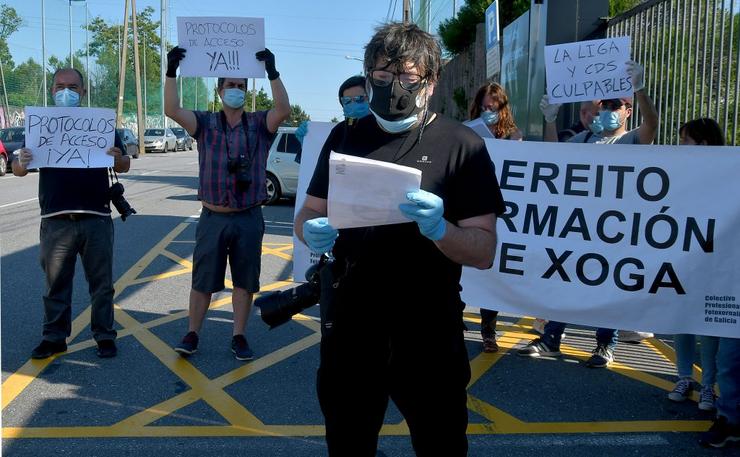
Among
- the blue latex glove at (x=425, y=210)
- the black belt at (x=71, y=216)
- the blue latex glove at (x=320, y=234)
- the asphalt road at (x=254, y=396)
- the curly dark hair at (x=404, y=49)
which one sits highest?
the curly dark hair at (x=404, y=49)

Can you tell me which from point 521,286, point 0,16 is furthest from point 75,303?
point 0,16

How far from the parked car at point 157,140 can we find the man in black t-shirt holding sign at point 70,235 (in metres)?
46.9

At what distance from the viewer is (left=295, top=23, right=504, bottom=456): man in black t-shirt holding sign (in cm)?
251

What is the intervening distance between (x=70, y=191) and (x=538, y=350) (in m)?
Answer: 3.58

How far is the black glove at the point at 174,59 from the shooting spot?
17.3 ft

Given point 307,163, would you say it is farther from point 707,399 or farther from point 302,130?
point 707,399

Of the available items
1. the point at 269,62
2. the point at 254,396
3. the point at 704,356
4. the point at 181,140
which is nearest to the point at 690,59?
the point at 704,356

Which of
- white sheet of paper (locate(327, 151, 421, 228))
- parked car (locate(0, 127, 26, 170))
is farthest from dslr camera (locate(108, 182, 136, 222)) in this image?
parked car (locate(0, 127, 26, 170))

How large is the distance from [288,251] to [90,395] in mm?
6058

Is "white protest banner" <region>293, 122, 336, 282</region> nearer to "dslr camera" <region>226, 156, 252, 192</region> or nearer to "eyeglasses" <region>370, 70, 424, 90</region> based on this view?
"dslr camera" <region>226, 156, 252, 192</region>

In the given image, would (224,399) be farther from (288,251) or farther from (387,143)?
(288,251)

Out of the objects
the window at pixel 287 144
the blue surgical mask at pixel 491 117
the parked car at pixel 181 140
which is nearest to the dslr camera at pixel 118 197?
the blue surgical mask at pixel 491 117

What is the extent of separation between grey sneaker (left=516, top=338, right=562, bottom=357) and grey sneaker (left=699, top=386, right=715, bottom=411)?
49.6 inches

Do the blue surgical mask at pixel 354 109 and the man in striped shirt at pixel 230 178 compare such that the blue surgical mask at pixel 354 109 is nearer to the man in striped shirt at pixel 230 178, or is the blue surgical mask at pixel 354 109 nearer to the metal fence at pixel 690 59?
the man in striped shirt at pixel 230 178
